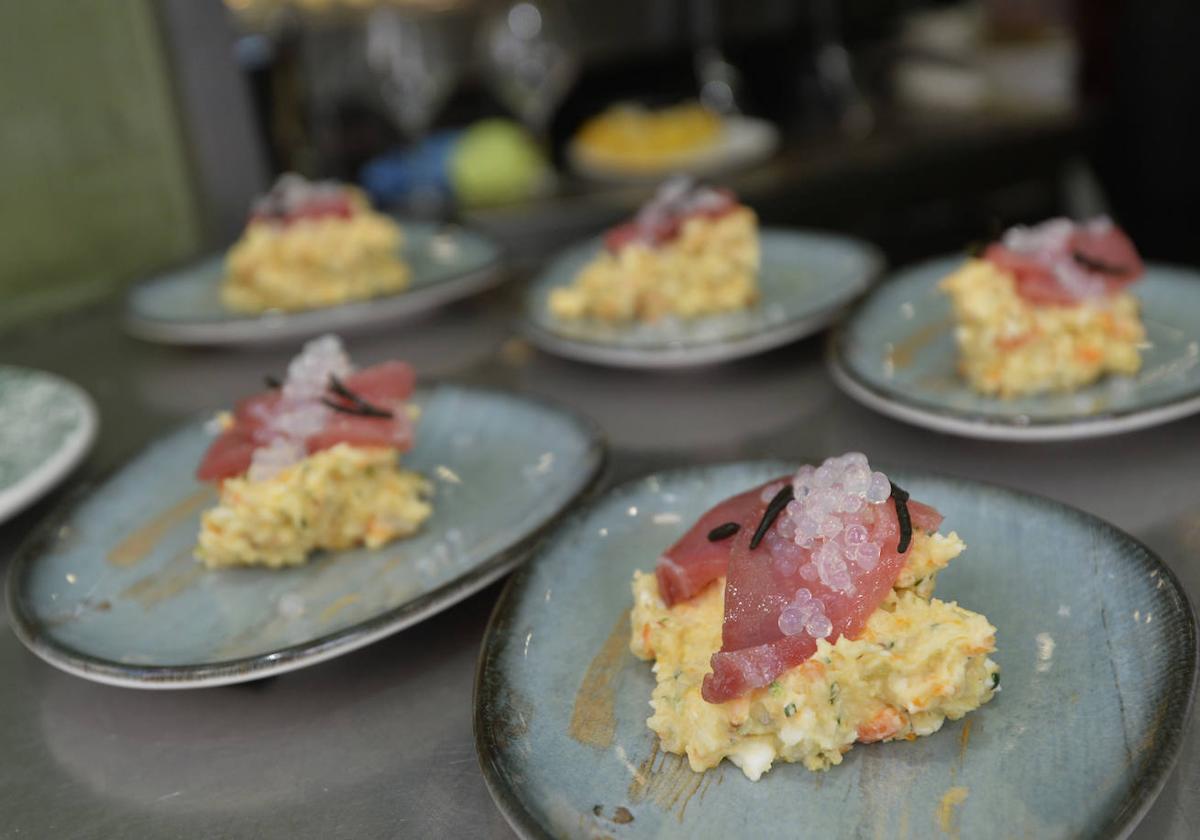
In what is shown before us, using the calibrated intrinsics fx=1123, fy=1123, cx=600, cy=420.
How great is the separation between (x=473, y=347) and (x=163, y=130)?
3.83 ft

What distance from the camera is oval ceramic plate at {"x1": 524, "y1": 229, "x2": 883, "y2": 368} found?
156 cm

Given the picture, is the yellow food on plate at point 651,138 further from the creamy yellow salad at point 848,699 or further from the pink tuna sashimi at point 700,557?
the creamy yellow salad at point 848,699

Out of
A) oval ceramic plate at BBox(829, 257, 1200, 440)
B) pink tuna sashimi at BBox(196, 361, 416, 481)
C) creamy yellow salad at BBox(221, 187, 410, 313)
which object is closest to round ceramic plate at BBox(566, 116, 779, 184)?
creamy yellow salad at BBox(221, 187, 410, 313)

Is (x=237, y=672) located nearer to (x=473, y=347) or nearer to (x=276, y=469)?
(x=276, y=469)

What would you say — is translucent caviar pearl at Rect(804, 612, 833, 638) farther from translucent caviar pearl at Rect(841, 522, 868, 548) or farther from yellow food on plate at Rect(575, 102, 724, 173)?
yellow food on plate at Rect(575, 102, 724, 173)

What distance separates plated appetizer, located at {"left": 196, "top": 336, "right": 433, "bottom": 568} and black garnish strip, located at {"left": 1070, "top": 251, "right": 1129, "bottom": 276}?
84cm

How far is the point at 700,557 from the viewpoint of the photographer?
965 millimetres

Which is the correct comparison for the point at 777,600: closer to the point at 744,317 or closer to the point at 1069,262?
the point at 1069,262

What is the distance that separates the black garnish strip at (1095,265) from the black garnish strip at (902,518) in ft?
2.01

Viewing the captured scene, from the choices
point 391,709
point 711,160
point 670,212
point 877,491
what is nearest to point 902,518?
point 877,491

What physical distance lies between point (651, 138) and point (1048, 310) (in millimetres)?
2365

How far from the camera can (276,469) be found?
4.04ft

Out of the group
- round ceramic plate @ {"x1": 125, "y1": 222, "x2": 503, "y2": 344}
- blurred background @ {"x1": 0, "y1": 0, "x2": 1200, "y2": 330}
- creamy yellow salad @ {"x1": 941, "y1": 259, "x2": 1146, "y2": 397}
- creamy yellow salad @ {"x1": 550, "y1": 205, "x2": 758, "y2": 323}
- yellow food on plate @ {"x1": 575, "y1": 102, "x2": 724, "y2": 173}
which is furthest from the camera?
yellow food on plate @ {"x1": 575, "y1": 102, "x2": 724, "y2": 173}

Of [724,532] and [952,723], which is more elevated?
[724,532]
